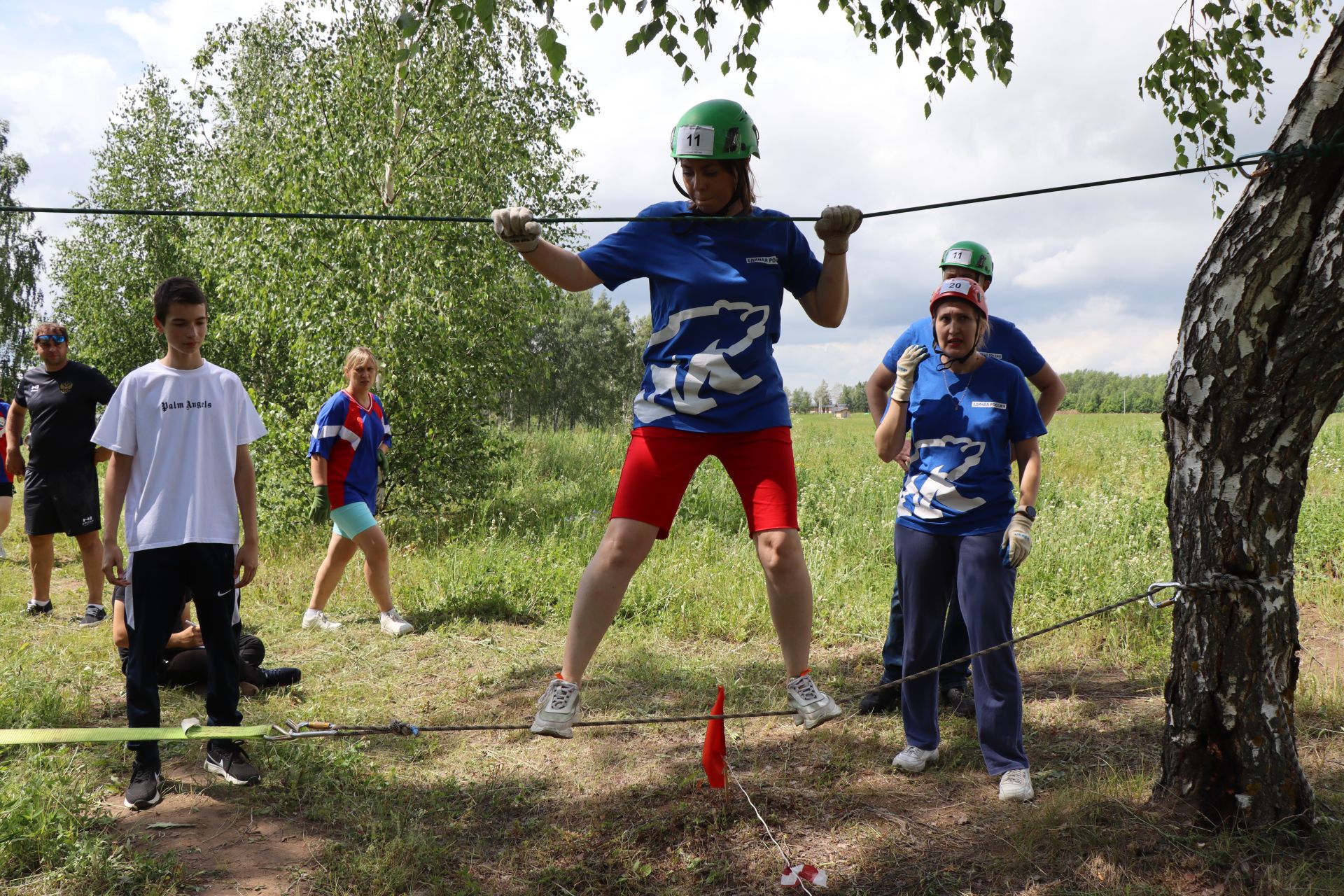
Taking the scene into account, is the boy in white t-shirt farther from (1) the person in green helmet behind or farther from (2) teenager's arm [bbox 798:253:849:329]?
(1) the person in green helmet behind

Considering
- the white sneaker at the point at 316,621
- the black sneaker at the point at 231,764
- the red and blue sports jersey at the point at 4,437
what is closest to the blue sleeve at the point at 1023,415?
the black sneaker at the point at 231,764

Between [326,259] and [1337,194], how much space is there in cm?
838

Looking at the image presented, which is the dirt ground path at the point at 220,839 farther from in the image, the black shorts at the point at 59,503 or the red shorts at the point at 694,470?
the black shorts at the point at 59,503

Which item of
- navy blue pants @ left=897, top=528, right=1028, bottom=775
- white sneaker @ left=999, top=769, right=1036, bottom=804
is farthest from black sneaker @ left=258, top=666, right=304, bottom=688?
white sneaker @ left=999, top=769, right=1036, bottom=804

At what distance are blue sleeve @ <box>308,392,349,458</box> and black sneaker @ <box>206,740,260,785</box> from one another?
240 centimetres

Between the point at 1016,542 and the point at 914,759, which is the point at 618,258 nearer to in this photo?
the point at 1016,542

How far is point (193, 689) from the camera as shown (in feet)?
15.7

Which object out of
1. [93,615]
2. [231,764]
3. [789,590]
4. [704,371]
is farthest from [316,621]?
[704,371]

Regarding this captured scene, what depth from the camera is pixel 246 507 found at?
11.9 ft

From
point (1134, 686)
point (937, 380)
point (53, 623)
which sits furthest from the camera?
point (53, 623)

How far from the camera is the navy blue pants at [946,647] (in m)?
4.37

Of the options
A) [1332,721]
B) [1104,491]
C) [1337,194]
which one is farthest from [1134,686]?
[1104,491]

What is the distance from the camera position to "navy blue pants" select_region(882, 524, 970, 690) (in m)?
4.37

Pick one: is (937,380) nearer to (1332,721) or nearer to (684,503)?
(1332,721)
